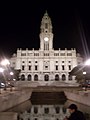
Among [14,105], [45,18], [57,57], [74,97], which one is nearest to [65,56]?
[57,57]

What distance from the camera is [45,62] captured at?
103750 mm

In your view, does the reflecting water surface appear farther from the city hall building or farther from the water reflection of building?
the city hall building

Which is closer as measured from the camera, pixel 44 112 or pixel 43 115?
pixel 43 115

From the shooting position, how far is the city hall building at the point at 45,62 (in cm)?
10112

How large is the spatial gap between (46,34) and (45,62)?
15.8 metres

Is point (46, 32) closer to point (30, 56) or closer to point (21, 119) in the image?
point (30, 56)

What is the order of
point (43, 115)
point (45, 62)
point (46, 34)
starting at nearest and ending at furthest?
1. point (43, 115)
2. point (45, 62)
3. point (46, 34)

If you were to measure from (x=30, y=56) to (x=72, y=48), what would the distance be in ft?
70.7

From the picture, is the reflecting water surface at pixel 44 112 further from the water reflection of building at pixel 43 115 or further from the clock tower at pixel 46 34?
the clock tower at pixel 46 34

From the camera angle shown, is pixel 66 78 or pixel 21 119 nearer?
pixel 21 119

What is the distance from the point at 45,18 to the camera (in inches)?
4469

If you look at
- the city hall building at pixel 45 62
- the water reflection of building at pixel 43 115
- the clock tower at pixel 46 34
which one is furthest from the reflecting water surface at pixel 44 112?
the clock tower at pixel 46 34

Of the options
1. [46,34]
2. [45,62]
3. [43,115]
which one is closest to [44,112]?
[43,115]

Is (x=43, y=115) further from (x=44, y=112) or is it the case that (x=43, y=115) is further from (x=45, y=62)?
(x=45, y=62)
